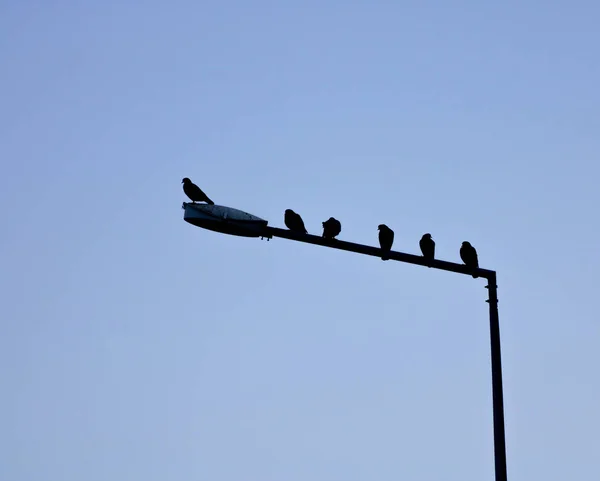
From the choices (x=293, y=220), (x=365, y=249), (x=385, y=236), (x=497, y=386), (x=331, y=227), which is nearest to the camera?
(x=497, y=386)

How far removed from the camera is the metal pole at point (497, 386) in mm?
10117

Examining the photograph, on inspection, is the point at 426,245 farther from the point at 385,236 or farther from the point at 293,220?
the point at 293,220

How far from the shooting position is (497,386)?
10422 mm

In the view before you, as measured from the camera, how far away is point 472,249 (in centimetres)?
1374

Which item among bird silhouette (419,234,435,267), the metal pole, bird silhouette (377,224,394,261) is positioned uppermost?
bird silhouette (377,224,394,261)

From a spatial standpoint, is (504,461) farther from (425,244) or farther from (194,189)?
(194,189)

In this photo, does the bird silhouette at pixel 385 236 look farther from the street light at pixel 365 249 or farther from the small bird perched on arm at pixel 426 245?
the street light at pixel 365 249

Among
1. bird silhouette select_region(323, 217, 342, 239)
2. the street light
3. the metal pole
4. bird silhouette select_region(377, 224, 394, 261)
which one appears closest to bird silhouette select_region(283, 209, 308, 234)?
bird silhouette select_region(377, 224, 394, 261)

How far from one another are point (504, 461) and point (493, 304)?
1714 mm

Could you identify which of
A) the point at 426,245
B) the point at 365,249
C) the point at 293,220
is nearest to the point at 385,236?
the point at 426,245

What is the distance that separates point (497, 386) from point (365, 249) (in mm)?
2107

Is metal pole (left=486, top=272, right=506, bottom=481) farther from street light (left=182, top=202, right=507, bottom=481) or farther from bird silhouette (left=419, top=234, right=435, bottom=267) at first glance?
bird silhouette (left=419, top=234, right=435, bottom=267)

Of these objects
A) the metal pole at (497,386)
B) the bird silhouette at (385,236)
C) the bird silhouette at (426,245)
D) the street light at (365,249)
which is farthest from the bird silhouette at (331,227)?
the metal pole at (497,386)

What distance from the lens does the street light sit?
10.3 metres
